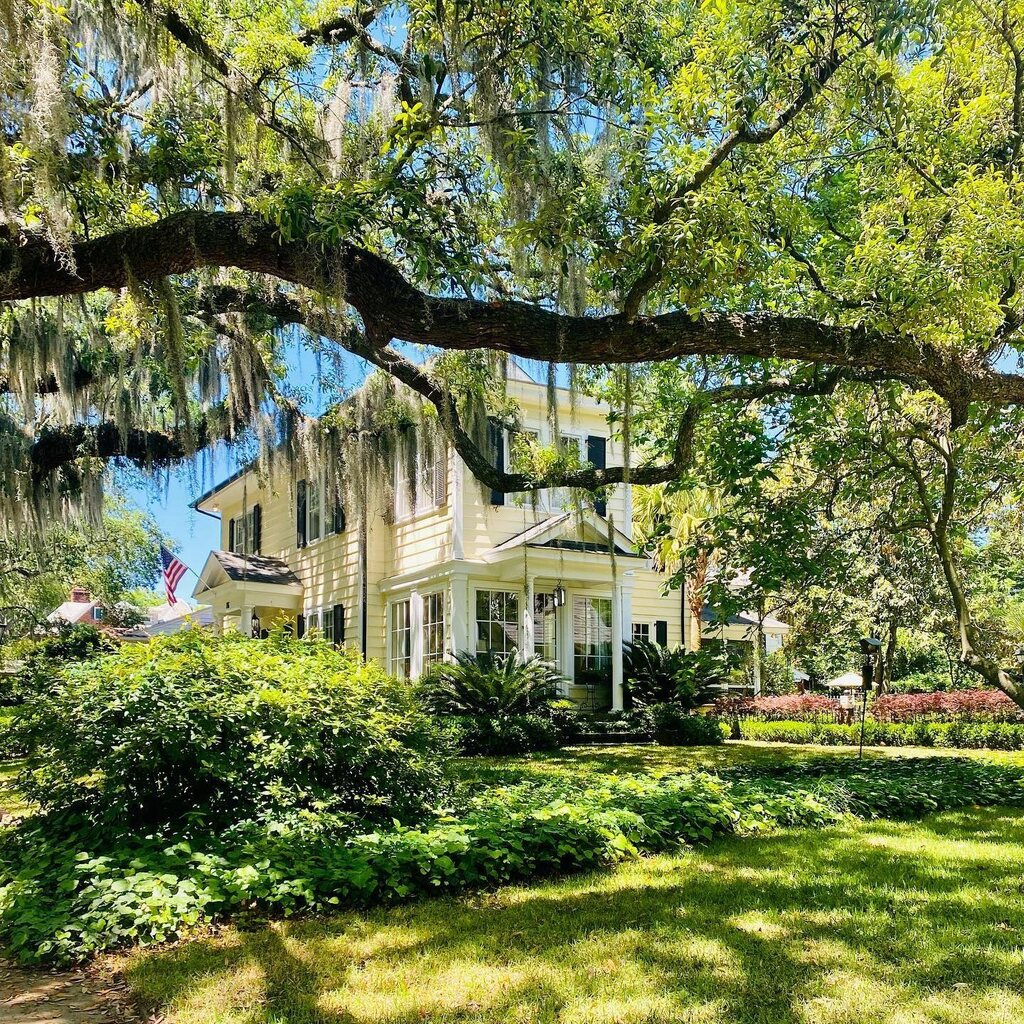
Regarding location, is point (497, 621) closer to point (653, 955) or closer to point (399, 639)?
point (399, 639)

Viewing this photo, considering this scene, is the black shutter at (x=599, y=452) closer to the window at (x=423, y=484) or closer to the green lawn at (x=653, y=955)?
the window at (x=423, y=484)

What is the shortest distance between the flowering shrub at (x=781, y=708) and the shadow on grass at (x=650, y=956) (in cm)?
1383

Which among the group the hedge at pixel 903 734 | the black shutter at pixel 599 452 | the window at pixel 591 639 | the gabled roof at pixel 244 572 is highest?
the black shutter at pixel 599 452

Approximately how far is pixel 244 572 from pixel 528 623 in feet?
23.0

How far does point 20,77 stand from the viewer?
5070 millimetres

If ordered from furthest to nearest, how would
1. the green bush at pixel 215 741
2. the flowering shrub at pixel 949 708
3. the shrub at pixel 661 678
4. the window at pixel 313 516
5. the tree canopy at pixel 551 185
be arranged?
the window at pixel 313 516, the flowering shrub at pixel 949 708, the shrub at pixel 661 678, the tree canopy at pixel 551 185, the green bush at pixel 215 741

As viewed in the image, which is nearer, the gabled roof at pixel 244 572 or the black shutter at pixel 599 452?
the black shutter at pixel 599 452

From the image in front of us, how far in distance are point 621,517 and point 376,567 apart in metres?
4.78

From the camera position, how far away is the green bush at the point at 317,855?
4.18 metres

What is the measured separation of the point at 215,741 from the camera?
17.3 ft

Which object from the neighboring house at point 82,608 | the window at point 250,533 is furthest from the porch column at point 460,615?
the neighboring house at point 82,608

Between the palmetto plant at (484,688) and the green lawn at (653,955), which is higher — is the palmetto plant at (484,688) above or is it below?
above

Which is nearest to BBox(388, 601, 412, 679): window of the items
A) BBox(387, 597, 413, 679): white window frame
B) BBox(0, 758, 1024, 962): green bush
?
BBox(387, 597, 413, 679): white window frame

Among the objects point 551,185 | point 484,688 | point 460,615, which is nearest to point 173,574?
point 460,615
